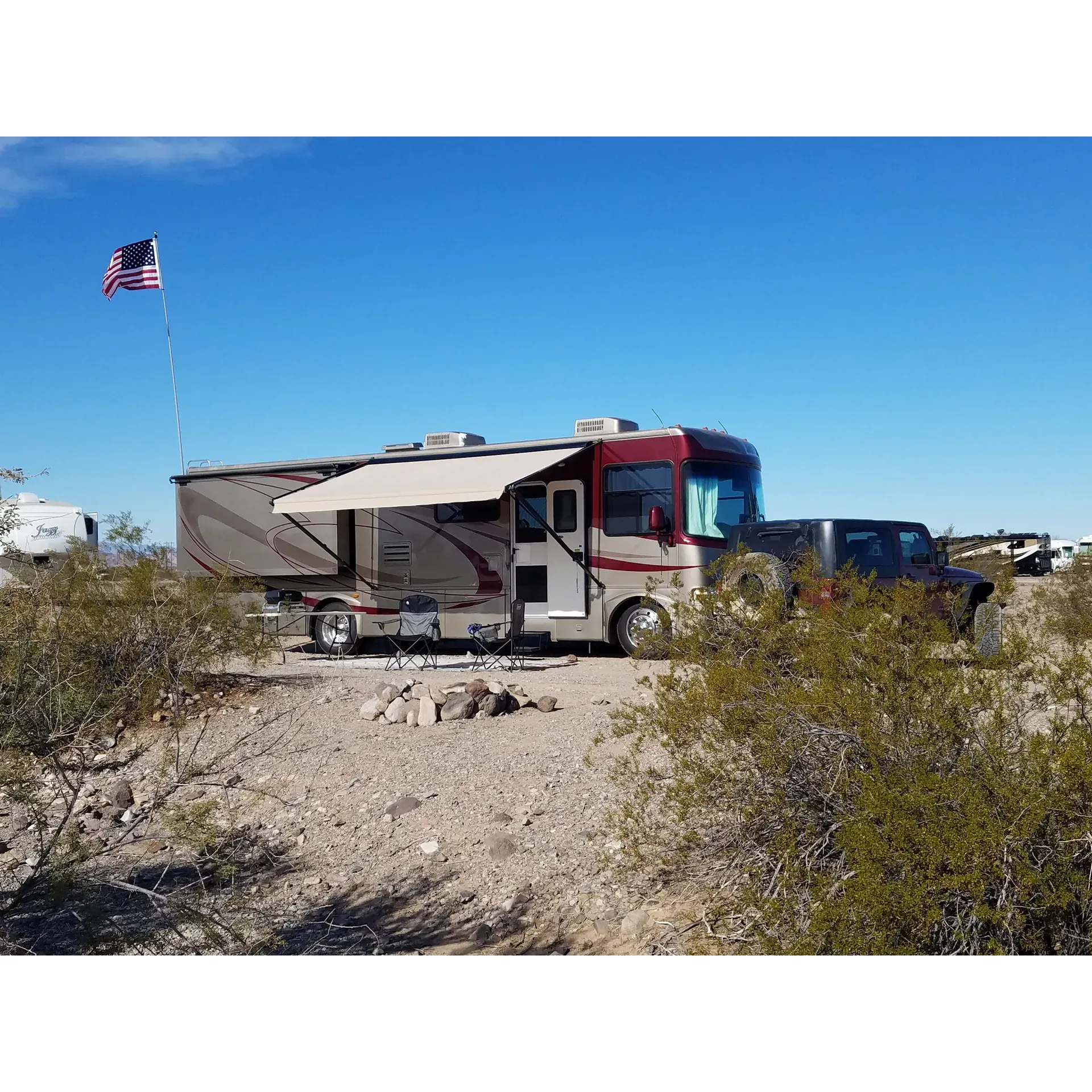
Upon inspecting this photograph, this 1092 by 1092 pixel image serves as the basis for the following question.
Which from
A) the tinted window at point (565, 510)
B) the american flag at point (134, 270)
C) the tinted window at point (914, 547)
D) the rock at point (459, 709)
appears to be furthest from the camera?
the american flag at point (134, 270)

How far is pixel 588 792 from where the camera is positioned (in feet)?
19.0

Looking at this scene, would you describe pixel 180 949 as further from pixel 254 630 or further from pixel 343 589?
pixel 343 589

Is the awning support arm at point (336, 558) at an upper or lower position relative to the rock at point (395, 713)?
upper

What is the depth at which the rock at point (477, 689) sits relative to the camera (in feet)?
25.5

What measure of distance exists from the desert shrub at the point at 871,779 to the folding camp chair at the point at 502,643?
535 cm

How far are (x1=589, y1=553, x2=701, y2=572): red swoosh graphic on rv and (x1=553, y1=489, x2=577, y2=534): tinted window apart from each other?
0.49m

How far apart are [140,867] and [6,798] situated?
74.3 inches

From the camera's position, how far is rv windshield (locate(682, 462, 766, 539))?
10.9 metres

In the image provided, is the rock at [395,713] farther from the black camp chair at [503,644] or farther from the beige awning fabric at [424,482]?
the beige awning fabric at [424,482]

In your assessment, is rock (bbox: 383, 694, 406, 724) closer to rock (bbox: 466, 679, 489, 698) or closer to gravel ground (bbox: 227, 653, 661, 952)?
gravel ground (bbox: 227, 653, 661, 952)

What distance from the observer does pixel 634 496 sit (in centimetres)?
1119

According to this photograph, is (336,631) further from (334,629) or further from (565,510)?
(565,510)

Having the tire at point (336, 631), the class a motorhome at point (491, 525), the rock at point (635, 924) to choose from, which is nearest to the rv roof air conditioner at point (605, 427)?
the class a motorhome at point (491, 525)

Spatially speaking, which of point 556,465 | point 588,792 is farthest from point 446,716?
point 556,465
